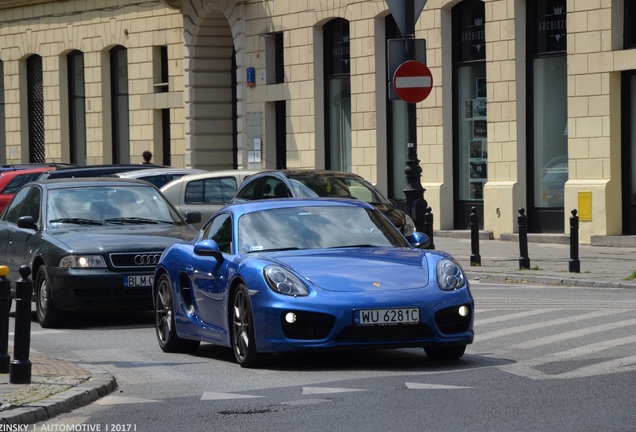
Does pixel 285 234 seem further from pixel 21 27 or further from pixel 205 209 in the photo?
pixel 21 27

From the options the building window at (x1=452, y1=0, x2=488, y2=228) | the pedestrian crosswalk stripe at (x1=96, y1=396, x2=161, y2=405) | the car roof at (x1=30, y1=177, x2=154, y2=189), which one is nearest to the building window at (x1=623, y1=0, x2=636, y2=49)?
the building window at (x1=452, y1=0, x2=488, y2=228)

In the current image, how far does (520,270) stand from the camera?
2142cm

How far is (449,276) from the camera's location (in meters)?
11.5

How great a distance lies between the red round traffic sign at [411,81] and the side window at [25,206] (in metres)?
6.01

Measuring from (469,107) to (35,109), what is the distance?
1963cm

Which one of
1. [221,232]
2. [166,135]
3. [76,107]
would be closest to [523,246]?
[221,232]

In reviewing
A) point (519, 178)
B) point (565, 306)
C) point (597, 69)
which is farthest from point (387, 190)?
point (565, 306)

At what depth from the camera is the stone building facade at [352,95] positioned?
2669 centimetres

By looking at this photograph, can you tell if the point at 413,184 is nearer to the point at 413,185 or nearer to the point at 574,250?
the point at 413,185

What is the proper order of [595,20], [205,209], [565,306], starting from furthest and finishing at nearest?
[595,20], [205,209], [565,306]

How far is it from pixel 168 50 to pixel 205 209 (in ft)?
53.6

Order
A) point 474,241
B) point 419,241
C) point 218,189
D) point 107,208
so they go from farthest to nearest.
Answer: point 218,189
point 474,241
point 107,208
point 419,241

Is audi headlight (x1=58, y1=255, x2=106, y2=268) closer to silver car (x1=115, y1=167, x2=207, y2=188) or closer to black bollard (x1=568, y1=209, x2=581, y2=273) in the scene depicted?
black bollard (x1=568, y1=209, x2=581, y2=273)

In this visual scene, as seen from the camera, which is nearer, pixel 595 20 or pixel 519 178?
pixel 595 20
